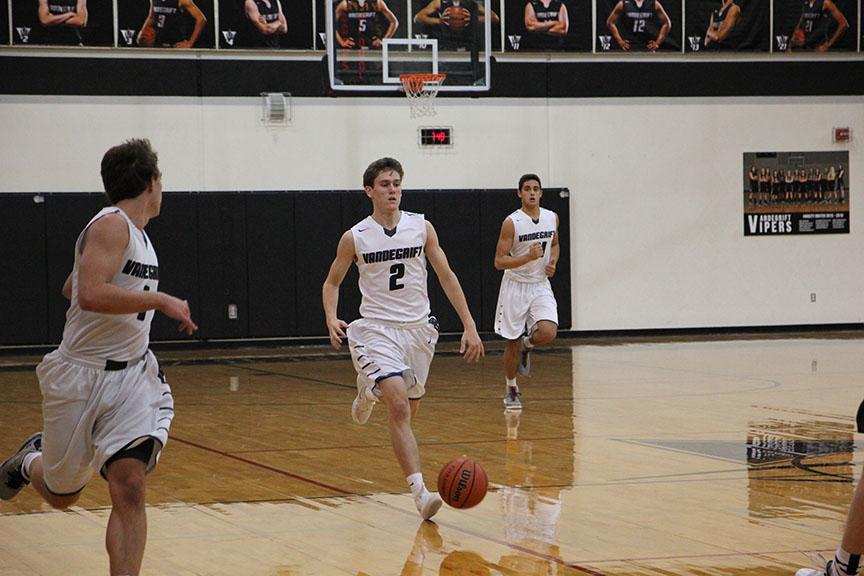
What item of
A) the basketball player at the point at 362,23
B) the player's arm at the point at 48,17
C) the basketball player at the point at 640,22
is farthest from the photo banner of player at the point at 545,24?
the player's arm at the point at 48,17

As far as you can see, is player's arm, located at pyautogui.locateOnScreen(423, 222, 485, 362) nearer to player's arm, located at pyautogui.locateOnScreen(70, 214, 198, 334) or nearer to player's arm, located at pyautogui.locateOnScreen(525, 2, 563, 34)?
player's arm, located at pyautogui.locateOnScreen(70, 214, 198, 334)

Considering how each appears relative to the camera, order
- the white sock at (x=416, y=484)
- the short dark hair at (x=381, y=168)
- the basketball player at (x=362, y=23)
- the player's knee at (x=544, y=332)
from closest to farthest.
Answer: the white sock at (x=416, y=484) → the short dark hair at (x=381, y=168) → the player's knee at (x=544, y=332) → the basketball player at (x=362, y=23)

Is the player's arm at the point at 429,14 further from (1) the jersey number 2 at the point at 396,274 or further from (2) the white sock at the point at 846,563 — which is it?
(2) the white sock at the point at 846,563

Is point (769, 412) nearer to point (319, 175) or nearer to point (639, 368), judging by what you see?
point (639, 368)

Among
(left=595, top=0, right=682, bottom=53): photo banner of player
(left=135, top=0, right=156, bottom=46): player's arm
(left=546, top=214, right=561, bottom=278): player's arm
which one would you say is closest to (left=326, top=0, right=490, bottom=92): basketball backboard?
(left=135, top=0, right=156, bottom=46): player's arm

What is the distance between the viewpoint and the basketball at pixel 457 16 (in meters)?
16.9

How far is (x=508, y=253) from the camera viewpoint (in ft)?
38.8

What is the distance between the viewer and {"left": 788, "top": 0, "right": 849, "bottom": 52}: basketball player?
2022 centimetres

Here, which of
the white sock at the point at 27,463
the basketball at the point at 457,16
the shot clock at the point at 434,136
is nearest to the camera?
the white sock at the point at 27,463

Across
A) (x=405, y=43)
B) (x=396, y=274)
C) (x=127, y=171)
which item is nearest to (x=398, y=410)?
(x=396, y=274)

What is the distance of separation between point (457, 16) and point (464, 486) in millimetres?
11360

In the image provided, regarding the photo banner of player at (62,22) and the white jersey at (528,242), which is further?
the photo banner of player at (62,22)

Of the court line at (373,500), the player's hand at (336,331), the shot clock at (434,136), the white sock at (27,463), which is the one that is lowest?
the court line at (373,500)

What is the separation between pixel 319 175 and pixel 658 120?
5.41 m
